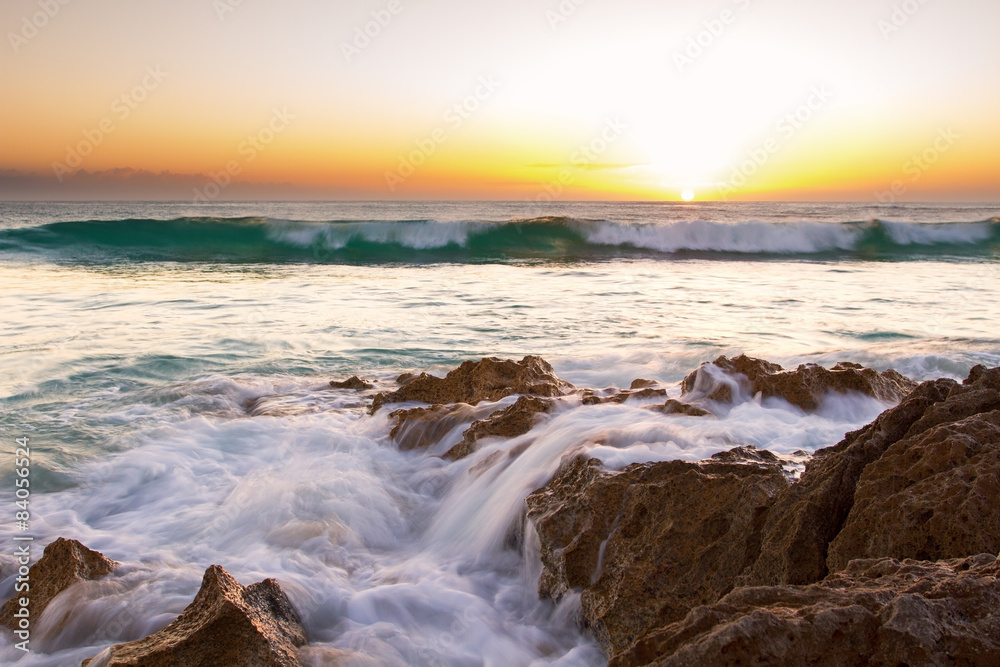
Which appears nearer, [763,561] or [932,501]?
[932,501]

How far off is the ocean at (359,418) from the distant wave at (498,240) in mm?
6338

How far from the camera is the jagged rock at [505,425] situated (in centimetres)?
433

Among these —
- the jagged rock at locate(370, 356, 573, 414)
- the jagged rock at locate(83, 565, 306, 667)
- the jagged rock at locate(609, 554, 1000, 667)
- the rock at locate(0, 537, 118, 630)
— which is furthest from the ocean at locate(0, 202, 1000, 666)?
the jagged rock at locate(609, 554, 1000, 667)

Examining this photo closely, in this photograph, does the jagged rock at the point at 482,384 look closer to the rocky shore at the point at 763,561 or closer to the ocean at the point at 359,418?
the ocean at the point at 359,418

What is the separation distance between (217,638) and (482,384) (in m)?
Result: 3.21

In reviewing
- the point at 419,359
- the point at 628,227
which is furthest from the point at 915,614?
the point at 628,227

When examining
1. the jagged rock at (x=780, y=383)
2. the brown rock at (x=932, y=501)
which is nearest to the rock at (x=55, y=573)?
the brown rock at (x=932, y=501)

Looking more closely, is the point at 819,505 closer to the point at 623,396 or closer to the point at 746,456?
the point at 746,456

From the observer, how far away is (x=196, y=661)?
7.16ft

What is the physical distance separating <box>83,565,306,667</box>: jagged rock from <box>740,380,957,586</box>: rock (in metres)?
1.60

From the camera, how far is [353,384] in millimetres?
6281

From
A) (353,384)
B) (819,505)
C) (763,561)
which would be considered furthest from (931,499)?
(353,384)

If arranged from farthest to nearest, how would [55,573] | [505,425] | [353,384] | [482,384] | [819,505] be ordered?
[353,384] → [482,384] → [505,425] → [55,573] → [819,505]

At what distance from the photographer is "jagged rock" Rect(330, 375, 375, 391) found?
6.24 meters
